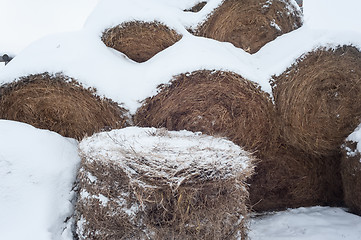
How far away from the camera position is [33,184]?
6.25ft

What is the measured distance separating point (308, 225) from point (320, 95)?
42.8 inches

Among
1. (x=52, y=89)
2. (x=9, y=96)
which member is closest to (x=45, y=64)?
(x=52, y=89)

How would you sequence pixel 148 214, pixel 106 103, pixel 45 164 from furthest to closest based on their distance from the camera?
pixel 106 103 → pixel 45 164 → pixel 148 214

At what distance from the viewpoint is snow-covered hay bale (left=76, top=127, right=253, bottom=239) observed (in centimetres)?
153

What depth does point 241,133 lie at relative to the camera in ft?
8.07

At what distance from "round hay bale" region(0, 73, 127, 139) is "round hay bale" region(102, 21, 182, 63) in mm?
758

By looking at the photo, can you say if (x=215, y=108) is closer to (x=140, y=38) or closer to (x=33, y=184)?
(x=140, y=38)

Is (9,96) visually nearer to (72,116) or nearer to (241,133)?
(72,116)

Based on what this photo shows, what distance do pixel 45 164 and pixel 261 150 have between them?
5.67 feet

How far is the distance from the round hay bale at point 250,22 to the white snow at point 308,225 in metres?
1.84

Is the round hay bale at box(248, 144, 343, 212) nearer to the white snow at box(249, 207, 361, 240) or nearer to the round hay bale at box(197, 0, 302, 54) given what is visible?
the white snow at box(249, 207, 361, 240)

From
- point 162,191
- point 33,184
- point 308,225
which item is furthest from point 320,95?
point 33,184

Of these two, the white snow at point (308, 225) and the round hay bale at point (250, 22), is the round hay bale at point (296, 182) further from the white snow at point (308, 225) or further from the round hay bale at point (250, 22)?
the round hay bale at point (250, 22)

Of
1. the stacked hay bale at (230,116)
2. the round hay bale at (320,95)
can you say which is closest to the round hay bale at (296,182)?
the stacked hay bale at (230,116)
